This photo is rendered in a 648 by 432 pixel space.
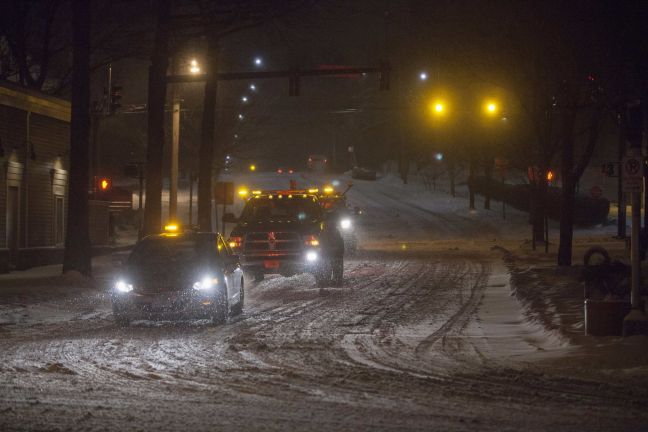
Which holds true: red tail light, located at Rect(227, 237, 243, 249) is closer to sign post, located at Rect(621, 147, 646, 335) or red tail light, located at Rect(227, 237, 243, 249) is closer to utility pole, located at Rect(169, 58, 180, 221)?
utility pole, located at Rect(169, 58, 180, 221)

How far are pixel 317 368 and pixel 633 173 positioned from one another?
5464 millimetres

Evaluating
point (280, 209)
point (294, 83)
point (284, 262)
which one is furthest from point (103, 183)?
point (284, 262)

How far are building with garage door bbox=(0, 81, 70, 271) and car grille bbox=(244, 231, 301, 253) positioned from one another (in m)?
10.6

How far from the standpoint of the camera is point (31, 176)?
34.4 meters

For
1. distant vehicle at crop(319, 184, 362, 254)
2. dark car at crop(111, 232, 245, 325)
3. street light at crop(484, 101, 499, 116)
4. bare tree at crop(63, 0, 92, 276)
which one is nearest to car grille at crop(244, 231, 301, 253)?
bare tree at crop(63, 0, 92, 276)

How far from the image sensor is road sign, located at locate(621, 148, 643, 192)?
554 inches

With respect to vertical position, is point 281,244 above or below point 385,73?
below

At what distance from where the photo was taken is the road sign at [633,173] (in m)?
14.1

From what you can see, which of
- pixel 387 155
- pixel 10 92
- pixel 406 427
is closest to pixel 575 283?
pixel 406 427

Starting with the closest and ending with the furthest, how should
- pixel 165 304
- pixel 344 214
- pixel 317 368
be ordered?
pixel 317 368 < pixel 165 304 < pixel 344 214

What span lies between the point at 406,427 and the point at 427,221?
56.3 m

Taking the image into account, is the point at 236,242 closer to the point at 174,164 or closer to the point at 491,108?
the point at 174,164

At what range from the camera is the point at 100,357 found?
41.6 feet

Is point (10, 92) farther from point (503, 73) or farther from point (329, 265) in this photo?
point (503, 73)
